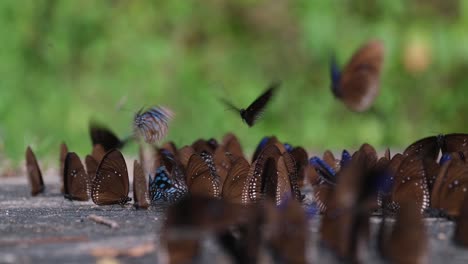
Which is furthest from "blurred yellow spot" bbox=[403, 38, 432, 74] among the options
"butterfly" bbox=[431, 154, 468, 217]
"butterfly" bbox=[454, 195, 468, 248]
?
"butterfly" bbox=[454, 195, 468, 248]

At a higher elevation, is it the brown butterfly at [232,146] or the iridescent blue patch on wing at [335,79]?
the iridescent blue patch on wing at [335,79]

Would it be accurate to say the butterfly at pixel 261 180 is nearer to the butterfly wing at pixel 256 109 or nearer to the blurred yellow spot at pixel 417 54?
the butterfly wing at pixel 256 109

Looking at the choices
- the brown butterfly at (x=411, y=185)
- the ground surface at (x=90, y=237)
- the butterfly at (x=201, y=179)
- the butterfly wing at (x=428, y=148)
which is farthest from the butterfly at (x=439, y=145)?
the butterfly at (x=201, y=179)

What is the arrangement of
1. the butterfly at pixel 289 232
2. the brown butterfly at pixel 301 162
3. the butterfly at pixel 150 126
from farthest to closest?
1. the butterfly at pixel 150 126
2. the brown butterfly at pixel 301 162
3. the butterfly at pixel 289 232

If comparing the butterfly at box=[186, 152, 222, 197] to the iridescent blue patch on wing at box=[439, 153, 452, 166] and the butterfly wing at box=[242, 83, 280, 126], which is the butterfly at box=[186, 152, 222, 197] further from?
the butterfly wing at box=[242, 83, 280, 126]

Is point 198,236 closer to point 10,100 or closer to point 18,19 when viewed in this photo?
point 10,100

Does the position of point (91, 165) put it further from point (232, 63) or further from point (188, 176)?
point (232, 63)

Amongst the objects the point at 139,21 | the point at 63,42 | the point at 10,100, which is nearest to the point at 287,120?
the point at 139,21
